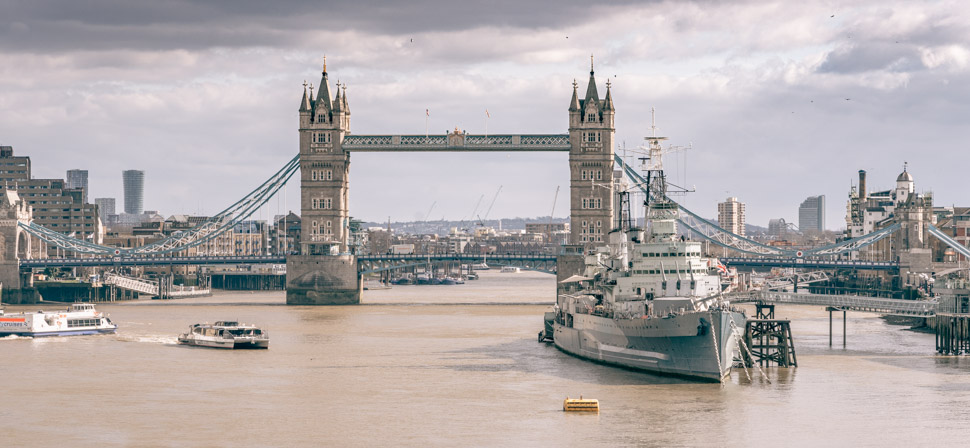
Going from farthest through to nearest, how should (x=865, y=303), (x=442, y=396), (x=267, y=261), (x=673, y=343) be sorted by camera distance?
(x=267, y=261) < (x=865, y=303) < (x=673, y=343) < (x=442, y=396)

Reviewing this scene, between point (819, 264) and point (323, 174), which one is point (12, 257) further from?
point (819, 264)

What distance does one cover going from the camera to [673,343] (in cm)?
5738

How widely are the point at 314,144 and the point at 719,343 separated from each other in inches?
3040

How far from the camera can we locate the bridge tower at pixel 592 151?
124 meters

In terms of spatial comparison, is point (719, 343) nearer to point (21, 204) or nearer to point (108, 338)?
point (108, 338)

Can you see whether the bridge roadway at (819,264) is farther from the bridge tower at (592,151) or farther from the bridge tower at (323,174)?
the bridge tower at (323,174)

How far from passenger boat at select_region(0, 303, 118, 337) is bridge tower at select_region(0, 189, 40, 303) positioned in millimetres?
43513

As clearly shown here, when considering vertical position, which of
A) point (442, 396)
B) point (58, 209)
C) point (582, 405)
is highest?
point (58, 209)

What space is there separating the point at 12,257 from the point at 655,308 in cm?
8597

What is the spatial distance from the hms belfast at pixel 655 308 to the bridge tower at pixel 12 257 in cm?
7009

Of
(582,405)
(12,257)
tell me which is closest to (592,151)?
(12,257)

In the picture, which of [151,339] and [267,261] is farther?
[267,261]

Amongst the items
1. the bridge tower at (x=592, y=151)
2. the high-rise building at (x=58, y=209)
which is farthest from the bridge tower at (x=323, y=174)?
the high-rise building at (x=58, y=209)

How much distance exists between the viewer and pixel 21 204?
439ft
